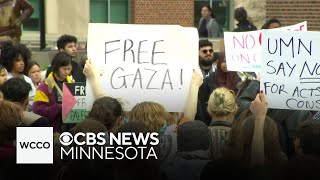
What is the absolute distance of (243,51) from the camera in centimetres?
754

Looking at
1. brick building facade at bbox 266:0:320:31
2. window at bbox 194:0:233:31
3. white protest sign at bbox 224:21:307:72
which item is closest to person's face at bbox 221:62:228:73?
white protest sign at bbox 224:21:307:72

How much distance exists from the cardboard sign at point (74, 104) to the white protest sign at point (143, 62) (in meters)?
0.32

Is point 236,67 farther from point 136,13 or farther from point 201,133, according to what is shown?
point 136,13

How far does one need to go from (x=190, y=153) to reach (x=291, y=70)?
61.5 inches

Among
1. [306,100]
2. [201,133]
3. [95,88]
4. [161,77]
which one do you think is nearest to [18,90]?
[95,88]

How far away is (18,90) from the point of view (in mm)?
6289

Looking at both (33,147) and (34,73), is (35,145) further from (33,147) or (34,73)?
(34,73)

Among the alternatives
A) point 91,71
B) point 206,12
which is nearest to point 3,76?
point 91,71

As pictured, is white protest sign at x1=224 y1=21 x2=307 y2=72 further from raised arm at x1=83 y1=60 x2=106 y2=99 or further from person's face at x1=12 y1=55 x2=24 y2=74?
person's face at x1=12 y1=55 x2=24 y2=74

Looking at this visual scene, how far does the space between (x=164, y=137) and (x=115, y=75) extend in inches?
45.3

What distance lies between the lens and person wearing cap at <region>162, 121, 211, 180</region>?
5066mm

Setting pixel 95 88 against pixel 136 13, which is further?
pixel 136 13

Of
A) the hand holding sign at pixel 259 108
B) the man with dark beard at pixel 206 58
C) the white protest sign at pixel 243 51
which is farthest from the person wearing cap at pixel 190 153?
the man with dark beard at pixel 206 58

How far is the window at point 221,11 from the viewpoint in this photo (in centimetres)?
2378
